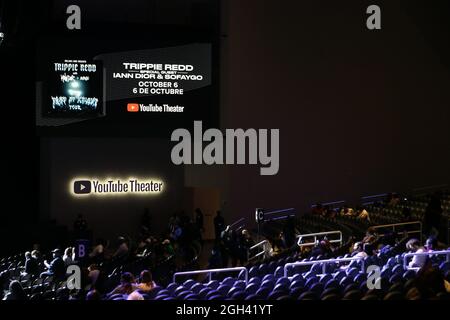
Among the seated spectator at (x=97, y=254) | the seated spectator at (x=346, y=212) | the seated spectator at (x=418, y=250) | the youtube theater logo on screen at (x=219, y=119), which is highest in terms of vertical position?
the youtube theater logo on screen at (x=219, y=119)

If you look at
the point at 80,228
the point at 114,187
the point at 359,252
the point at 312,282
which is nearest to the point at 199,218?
the point at 114,187

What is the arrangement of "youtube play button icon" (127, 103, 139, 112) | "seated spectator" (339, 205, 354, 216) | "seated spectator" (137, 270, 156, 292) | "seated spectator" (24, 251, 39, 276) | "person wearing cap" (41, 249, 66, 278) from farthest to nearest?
"youtube play button icon" (127, 103, 139, 112) → "seated spectator" (339, 205, 354, 216) → "seated spectator" (24, 251, 39, 276) → "person wearing cap" (41, 249, 66, 278) → "seated spectator" (137, 270, 156, 292)

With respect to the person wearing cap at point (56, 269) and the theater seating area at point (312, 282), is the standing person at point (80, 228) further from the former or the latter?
the person wearing cap at point (56, 269)

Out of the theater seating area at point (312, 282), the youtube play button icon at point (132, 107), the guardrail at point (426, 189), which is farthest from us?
the guardrail at point (426, 189)

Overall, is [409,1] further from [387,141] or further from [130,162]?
[130,162]

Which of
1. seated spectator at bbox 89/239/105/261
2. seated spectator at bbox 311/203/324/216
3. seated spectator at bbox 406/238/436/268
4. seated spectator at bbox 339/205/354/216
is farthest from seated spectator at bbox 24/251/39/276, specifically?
seated spectator at bbox 311/203/324/216

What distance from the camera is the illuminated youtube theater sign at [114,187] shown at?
715 inches

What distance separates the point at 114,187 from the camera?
61.1 ft

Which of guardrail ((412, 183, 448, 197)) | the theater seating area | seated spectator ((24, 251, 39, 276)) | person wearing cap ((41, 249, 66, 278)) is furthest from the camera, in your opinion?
guardrail ((412, 183, 448, 197))

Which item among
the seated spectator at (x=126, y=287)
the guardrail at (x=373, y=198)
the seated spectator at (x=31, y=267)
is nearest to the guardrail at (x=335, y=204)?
the guardrail at (x=373, y=198)

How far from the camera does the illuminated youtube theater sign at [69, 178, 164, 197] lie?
59.6ft

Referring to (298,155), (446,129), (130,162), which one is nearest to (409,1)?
(446,129)

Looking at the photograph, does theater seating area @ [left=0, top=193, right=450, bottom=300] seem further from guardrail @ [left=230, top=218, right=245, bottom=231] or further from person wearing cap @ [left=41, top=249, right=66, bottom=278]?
guardrail @ [left=230, top=218, right=245, bottom=231]

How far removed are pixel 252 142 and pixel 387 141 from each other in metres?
3.89
